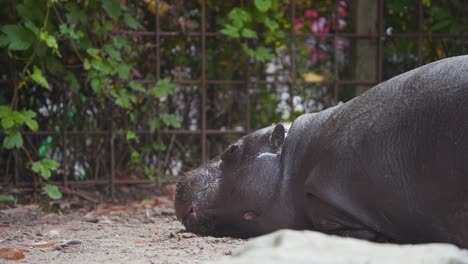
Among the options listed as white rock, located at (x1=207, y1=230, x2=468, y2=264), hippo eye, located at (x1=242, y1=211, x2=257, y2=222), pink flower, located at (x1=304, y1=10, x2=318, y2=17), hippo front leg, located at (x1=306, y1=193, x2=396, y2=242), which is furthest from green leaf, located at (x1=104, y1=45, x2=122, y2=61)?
white rock, located at (x1=207, y1=230, x2=468, y2=264)

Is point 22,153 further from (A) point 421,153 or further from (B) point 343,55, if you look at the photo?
(A) point 421,153

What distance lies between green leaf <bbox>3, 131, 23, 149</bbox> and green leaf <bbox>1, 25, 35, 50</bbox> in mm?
634

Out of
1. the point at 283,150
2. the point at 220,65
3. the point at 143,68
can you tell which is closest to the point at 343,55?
the point at 220,65

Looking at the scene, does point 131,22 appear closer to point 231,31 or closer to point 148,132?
point 231,31

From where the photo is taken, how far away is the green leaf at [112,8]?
18.4ft

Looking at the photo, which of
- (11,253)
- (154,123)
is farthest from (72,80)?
(11,253)

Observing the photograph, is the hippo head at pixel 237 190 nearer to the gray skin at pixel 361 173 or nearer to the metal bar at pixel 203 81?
the gray skin at pixel 361 173

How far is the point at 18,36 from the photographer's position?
5352mm

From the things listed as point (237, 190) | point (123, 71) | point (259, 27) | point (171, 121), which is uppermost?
point (259, 27)

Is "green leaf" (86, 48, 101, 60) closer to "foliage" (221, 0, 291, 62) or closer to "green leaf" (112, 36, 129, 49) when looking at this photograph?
"green leaf" (112, 36, 129, 49)

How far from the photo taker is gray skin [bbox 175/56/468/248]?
320 centimetres

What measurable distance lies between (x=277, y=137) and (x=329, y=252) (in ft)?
6.58

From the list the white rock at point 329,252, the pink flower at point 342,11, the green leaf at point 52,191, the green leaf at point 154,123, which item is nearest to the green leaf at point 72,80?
the green leaf at point 154,123

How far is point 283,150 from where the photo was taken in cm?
396
